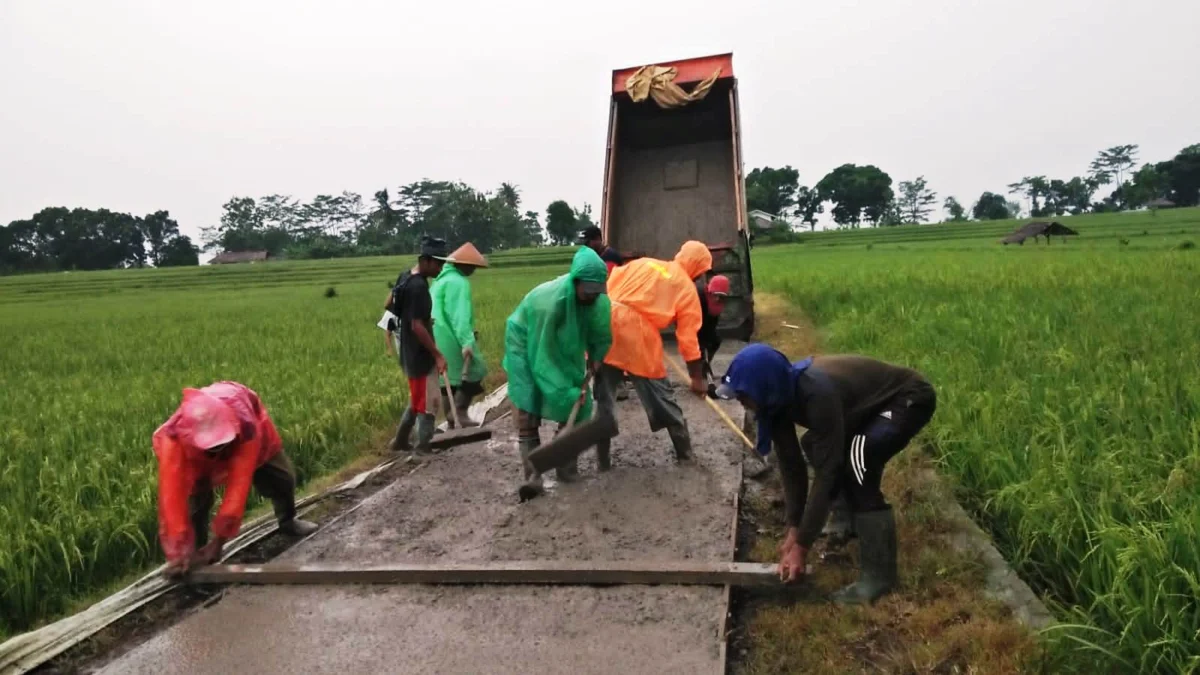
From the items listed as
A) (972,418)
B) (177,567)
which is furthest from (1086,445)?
(177,567)

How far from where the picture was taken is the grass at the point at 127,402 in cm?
394

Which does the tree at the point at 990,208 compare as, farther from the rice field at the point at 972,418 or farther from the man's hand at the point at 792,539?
the man's hand at the point at 792,539

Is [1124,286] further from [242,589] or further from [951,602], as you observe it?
[242,589]

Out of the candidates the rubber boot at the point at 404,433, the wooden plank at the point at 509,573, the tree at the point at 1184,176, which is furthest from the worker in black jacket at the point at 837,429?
the tree at the point at 1184,176

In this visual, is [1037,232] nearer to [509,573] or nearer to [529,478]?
[529,478]

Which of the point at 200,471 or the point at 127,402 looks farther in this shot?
the point at 127,402

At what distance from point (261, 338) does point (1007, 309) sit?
9495mm

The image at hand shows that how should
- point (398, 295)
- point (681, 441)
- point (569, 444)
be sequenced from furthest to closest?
point (398, 295), point (681, 441), point (569, 444)

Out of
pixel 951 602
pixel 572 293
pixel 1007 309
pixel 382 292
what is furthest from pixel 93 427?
pixel 382 292

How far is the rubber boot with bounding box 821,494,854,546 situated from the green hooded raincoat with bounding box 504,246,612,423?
162 cm

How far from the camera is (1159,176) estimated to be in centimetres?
5569

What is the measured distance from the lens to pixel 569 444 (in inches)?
189

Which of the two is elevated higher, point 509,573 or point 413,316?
point 413,316

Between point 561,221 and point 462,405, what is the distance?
154 ft
